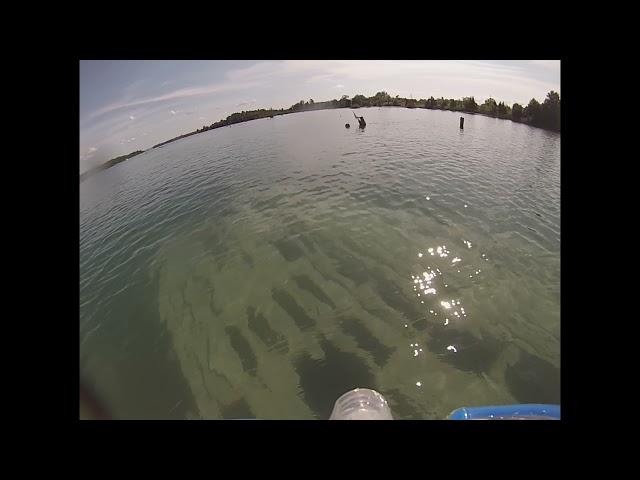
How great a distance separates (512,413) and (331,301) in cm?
607

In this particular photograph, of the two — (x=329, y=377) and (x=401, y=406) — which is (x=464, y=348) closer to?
(x=401, y=406)

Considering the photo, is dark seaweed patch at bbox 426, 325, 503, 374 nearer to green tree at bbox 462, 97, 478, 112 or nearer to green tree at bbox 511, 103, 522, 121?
green tree at bbox 511, 103, 522, 121

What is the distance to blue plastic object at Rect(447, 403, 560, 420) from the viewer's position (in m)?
5.86

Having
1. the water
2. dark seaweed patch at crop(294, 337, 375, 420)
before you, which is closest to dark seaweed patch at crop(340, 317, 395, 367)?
the water

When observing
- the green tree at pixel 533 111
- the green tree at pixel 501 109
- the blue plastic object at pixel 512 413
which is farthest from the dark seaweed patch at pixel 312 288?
the green tree at pixel 501 109

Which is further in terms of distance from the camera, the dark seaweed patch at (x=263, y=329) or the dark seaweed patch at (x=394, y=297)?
the dark seaweed patch at (x=394, y=297)

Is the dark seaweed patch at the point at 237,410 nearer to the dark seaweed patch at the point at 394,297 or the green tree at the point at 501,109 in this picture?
the dark seaweed patch at the point at 394,297

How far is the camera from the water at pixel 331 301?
8102mm

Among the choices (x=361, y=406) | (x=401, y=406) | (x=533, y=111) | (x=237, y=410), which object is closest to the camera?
Result: (x=361, y=406)

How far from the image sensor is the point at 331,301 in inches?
424

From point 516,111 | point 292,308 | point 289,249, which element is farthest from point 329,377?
point 516,111

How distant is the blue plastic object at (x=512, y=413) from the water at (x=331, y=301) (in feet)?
4.03

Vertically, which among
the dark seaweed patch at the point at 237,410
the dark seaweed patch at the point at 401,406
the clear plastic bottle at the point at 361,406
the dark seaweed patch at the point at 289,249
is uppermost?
the dark seaweed patch at the point at 289,249
